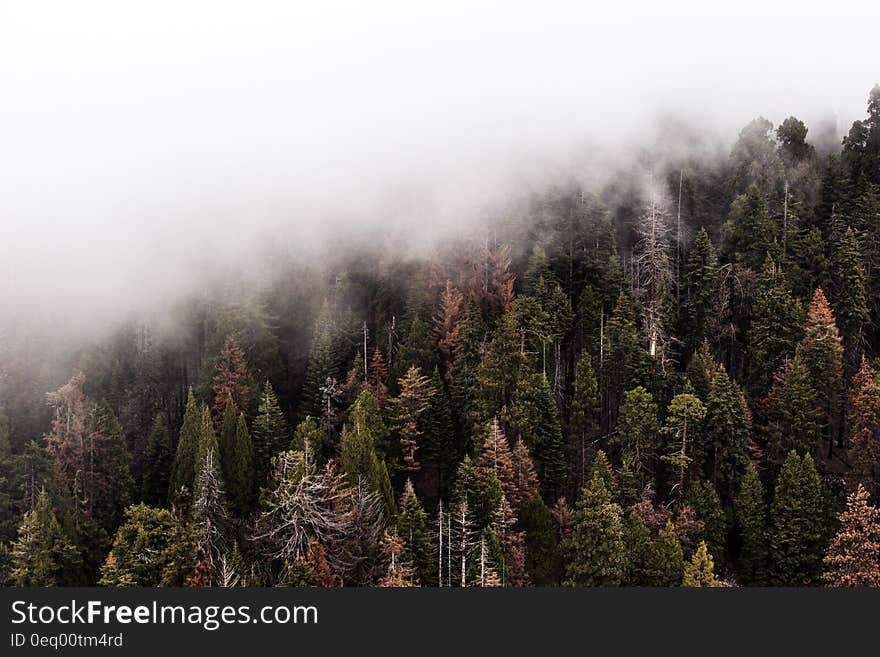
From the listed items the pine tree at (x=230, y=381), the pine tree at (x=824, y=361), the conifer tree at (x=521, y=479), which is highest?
the pine tree at (x=230, y=381)

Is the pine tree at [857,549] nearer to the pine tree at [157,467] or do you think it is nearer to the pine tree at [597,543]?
the pine tree at [597,543]

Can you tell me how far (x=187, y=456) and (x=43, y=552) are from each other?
14.4 meters

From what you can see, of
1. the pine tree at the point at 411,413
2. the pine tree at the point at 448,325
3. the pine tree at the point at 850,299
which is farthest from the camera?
the pine tree at the point at 448,325

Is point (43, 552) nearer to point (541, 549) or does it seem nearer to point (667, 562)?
point (541, 549)

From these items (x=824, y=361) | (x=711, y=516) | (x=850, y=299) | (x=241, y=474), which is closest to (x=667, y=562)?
(x=711, y=516)

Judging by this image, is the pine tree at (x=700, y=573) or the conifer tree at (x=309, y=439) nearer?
the pine tree at (x=700, y=573)

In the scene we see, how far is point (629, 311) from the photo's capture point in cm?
7794

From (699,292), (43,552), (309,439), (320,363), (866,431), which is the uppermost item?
(699,292)

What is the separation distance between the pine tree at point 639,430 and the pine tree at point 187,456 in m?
37.0

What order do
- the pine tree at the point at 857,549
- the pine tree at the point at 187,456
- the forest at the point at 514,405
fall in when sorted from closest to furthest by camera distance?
1. the pine tree at the point at 857,549
2. the forest at the point at 514,405
3. the pine tree at the point at 187,456

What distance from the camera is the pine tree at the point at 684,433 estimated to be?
68188mm

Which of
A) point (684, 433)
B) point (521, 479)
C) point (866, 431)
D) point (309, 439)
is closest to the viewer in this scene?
point (866, 431)

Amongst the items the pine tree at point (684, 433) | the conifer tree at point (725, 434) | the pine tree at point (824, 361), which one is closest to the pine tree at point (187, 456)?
the pine tree at point (684, 433)

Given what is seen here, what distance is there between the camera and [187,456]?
236ft
